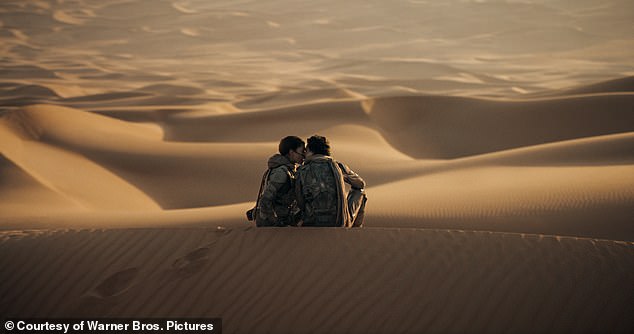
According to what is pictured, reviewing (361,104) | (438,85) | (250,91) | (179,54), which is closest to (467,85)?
(438,85)

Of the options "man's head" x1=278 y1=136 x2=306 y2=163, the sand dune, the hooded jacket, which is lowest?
the sand dune

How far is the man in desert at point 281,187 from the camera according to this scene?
17.0 feet

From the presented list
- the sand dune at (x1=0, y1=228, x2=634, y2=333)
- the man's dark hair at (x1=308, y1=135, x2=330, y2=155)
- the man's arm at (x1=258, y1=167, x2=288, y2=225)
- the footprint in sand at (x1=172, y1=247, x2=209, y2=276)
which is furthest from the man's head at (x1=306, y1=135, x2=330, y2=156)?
the footprint in sand at (x1=172, y1=247, x2=209, y2=276)

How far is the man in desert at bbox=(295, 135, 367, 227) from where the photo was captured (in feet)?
17.0

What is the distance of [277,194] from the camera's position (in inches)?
210

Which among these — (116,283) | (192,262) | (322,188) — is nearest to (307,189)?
(322,188)

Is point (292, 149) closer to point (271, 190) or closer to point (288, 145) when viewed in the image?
point (288, 145)

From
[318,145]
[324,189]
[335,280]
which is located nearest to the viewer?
[335,280]

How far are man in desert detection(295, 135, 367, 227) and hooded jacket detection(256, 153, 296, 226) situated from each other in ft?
0.32

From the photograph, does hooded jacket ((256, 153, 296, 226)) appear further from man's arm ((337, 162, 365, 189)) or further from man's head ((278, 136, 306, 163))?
man's arm ((337, 162, 365, 189))

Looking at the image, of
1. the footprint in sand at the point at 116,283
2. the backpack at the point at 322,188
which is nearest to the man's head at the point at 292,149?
the backpack at the point at 322,188

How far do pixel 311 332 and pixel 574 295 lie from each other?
1873 millimetres

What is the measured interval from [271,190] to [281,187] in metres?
0.11

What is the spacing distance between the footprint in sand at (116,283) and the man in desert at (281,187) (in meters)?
1.08
